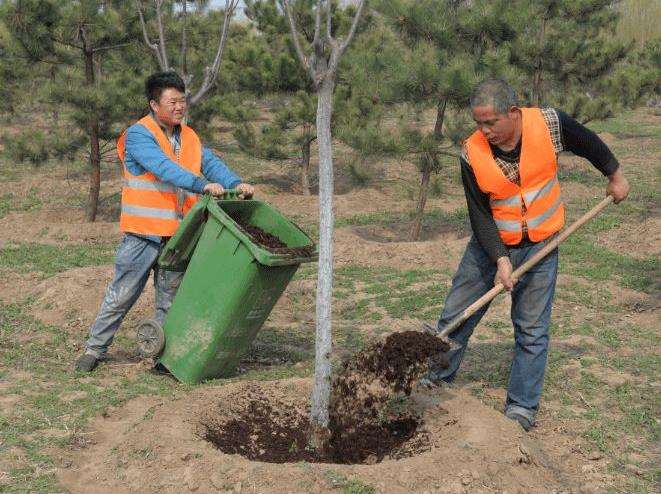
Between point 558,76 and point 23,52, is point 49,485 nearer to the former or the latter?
point 23,52

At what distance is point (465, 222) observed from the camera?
1038 cm

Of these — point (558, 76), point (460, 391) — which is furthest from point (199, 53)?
point (460, 391)

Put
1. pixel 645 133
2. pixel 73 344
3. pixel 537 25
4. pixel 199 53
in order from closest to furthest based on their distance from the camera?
pixel 73 344
pixel 199 53
pixel 537 25
pixel 645 133

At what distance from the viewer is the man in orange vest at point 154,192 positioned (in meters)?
4.62

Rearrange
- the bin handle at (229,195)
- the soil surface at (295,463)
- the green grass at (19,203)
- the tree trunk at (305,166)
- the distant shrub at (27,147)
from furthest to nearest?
the tree trunk at (305,166)
the green grass at (19,203)
the distant shrub at (27,147)
the bin handle at (229,195)
the soil surface at (295,463)

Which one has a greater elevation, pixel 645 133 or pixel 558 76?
pixel 558 76

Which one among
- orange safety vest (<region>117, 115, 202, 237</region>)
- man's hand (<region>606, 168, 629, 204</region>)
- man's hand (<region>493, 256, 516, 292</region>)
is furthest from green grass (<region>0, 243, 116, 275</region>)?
man's hand (<region>606, 168, 629, 204</region>)

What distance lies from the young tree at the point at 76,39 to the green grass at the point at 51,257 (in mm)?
1637

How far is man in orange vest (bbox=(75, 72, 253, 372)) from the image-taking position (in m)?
4.62

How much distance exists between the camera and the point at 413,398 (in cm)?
417

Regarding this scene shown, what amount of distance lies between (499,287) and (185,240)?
172 cm

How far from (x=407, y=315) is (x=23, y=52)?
577 cm

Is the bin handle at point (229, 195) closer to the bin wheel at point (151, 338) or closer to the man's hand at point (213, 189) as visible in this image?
the man's hand at point (213, 189)

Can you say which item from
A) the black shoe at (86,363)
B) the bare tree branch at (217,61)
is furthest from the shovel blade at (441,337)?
the bare tree branch at (217,61)
